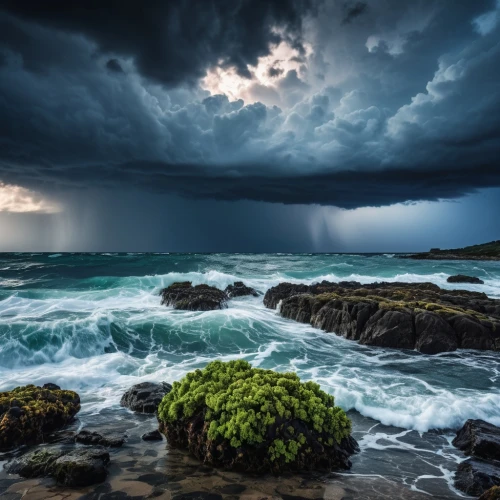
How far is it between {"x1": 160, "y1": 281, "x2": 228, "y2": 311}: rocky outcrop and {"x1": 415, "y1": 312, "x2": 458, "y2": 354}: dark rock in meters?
15.1

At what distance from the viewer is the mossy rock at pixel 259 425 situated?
6.76 meters

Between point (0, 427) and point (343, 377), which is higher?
point (0, 427)

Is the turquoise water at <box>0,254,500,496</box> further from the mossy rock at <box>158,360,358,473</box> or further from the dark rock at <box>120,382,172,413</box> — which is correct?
the mossy rock at <box>158,360,358,473</box>

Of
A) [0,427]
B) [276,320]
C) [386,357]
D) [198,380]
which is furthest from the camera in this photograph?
[276,320]

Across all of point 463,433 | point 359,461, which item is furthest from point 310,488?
point 463,433

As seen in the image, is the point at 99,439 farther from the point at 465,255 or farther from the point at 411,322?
the point at 465,255

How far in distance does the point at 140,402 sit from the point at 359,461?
5.96 metres

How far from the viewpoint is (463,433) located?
337 inches

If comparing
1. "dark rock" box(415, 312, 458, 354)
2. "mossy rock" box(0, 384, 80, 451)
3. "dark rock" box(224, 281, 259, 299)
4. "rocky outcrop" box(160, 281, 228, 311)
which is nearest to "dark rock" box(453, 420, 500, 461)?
"dark rock" box(415, 312, 458, 354)

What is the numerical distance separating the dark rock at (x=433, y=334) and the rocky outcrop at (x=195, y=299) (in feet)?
49.6

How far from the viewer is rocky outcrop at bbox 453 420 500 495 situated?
21.3ft

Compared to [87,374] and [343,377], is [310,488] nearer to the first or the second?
[343,377]

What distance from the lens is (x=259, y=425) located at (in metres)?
6.91

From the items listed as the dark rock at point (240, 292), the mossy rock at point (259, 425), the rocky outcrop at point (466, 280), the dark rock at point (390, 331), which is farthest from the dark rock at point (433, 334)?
the rocky outcrop at point (466, 280)
